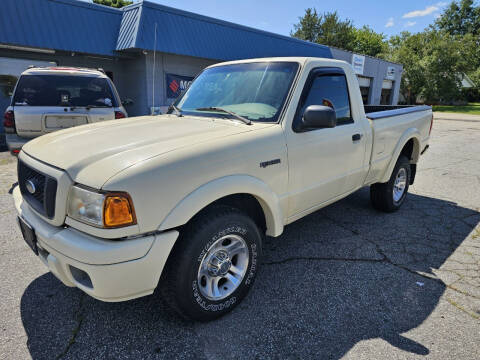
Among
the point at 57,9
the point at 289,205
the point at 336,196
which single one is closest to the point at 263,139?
the point at 289,205

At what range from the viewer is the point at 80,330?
2.38 m

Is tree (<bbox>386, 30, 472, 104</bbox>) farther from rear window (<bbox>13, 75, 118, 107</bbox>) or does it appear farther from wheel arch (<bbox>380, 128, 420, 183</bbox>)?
rear window (<bbox>13, 75, 118, 107</bbox>)

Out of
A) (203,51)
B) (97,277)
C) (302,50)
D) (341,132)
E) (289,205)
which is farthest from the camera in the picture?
(302,50)

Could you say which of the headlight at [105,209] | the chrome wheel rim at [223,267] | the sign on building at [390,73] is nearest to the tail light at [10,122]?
Result: the headlight at [105,209]

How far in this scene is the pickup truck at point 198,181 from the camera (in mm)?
1936

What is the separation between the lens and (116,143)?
2.35 metres

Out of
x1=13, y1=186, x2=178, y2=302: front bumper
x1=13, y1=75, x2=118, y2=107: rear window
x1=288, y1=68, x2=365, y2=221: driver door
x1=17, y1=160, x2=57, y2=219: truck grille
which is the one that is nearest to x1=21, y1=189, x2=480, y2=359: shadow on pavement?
x1=13, y1=186, x2=178, y2=302: front bumper

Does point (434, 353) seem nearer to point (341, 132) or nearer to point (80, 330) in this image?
point (341, 132)

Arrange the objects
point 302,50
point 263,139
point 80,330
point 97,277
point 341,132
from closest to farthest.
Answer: point 97,277 < point 80,330 < point 263,139 < point 341,132 < point 302,50

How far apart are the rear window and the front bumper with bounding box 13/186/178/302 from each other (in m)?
4.45

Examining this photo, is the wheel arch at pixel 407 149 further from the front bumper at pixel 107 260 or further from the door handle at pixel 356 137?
the front bumper at pixel 107 260

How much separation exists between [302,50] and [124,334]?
60.3 feet

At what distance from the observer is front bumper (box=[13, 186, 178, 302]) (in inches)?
74.2

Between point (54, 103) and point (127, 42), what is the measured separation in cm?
699
